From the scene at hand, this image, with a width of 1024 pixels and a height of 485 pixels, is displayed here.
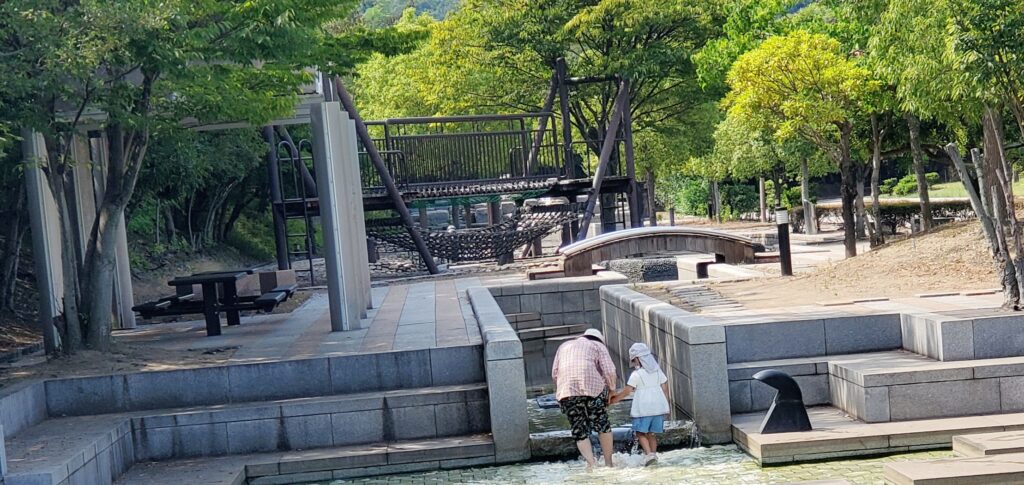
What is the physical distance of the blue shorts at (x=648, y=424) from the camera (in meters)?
10.4

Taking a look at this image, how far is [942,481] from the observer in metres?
8.20

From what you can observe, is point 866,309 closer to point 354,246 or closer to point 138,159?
point 354,246

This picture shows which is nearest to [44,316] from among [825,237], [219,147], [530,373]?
[530,373]

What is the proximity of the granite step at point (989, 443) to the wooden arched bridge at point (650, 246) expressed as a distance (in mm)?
12347

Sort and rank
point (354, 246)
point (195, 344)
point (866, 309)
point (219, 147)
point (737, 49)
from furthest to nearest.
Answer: point (219, 147)
point (737, 49)
point (354, 246)
point (195, 344)
point (866, 309)

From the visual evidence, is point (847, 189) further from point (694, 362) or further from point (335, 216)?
point (694, 362)

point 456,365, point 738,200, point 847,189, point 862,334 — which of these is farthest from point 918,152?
point 738,200

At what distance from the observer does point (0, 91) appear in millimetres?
11523

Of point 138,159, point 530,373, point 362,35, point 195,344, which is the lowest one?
point 530,373

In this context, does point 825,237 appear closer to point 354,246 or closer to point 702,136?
point 702,136

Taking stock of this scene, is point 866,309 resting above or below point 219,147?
below

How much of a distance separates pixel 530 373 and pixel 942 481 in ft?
31.0

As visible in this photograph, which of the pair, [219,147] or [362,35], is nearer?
[362,35]

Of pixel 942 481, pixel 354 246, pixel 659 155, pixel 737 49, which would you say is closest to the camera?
pixel 942 481
